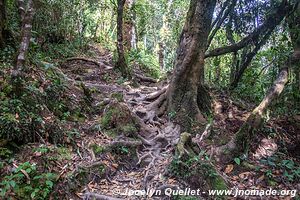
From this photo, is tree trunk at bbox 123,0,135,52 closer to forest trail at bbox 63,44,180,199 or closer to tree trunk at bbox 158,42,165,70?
tree trunk at bbox 158,42,165,70

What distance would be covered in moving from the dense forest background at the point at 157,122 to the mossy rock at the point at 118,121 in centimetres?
A: 2

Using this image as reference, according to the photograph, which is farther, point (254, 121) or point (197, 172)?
point (254, 121)

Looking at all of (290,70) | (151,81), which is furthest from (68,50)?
(290,70)

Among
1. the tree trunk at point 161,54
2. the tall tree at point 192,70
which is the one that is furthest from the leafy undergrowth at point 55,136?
the tree trunk at point 161,54

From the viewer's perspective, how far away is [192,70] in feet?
22.1

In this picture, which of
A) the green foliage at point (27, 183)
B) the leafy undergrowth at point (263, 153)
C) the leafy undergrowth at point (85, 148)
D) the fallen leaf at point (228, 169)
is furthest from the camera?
the fallen leaf at point (228, 169)

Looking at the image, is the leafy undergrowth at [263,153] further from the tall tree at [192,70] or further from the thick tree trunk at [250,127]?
the tall tree at [192,70]

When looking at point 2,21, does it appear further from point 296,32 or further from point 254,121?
point 296,32

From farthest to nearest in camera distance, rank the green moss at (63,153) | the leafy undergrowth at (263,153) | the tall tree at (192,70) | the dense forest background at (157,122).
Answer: the tall tree at (192,70) < the leafy undergrowth at (263,153) < the green moss at (63,153) < the dense forest background at (157,122)

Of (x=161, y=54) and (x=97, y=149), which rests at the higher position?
(x=161, y=54)

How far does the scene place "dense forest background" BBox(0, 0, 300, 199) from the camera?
4.50m

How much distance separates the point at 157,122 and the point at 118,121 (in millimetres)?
998

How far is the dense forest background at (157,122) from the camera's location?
4501mm

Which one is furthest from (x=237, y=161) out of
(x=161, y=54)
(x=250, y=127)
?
(x=161, y=54)
